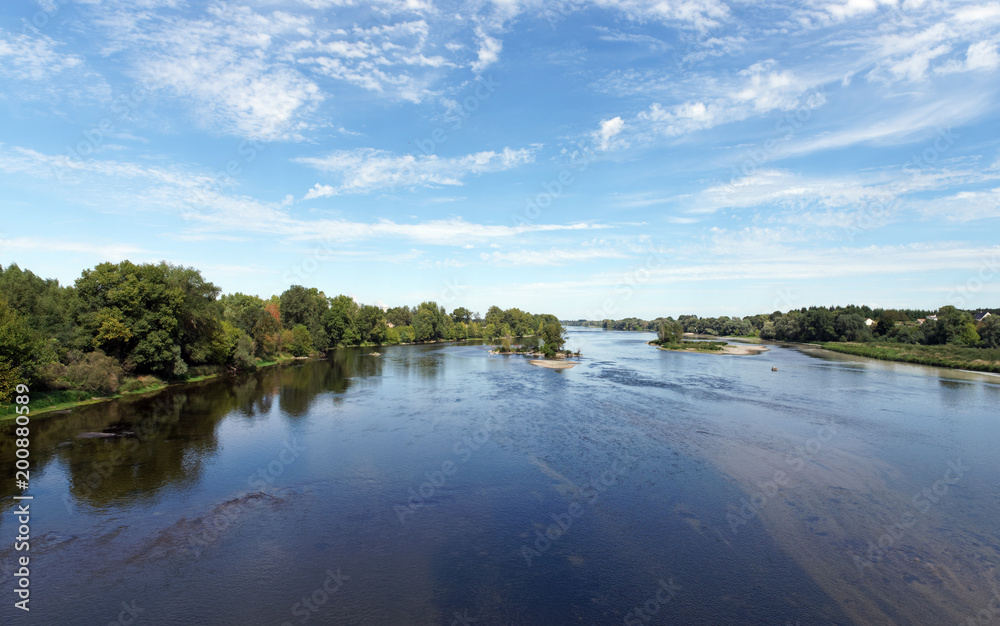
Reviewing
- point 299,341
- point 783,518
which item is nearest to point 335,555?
point 783,518

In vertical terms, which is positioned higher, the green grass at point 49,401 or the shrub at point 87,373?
the shrub at point 87,373

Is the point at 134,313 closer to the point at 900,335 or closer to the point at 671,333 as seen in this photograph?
the point at 671,333

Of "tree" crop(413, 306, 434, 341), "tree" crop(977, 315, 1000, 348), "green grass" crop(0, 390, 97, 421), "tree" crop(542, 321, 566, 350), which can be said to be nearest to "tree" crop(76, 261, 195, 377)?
"green grass" crop(0, 390, 97, 421)

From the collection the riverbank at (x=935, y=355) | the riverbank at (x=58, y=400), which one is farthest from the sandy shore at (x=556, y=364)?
the riverbank at (x=935, y=355)

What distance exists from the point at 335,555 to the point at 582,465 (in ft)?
44.2

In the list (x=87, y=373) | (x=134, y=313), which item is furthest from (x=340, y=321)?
(x=87, y=373)

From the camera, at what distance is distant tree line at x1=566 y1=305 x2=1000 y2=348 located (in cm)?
7869

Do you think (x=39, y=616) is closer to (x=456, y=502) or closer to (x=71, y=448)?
(x=456, y=502)

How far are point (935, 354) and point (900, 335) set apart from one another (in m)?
25.0

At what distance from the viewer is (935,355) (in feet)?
238

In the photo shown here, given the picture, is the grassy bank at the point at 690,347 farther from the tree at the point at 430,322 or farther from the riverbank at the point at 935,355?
the tree at the point at 430,322

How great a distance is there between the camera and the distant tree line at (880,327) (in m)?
78.7

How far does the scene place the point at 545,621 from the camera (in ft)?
39.9

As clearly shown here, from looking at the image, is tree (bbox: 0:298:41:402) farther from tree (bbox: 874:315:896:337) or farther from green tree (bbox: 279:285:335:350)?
tree (bbox: 874:315:896:337)
